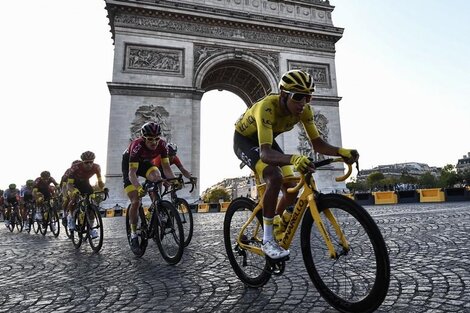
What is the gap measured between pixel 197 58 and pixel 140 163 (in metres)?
19.1

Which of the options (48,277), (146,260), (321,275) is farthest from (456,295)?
(48,277)

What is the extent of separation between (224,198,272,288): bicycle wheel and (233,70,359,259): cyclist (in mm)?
274

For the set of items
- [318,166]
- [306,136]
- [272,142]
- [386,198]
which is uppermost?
[306,136]

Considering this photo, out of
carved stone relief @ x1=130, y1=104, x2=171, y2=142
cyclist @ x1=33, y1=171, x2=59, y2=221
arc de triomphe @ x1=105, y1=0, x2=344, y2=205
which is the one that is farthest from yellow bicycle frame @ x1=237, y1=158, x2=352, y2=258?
carved stone relief @ x1=130, y1=104, x2=171, y2=142

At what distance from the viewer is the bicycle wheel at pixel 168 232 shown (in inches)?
157

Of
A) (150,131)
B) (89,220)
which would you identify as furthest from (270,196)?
(89,220)

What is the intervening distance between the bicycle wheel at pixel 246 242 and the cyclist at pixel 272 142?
0.27 m

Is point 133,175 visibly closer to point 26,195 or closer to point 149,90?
point 26,195

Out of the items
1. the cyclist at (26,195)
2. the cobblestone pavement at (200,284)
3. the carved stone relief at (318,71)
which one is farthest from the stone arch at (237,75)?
the cobblestone pavement at (200,284)

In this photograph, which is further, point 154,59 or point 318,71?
point 318,71

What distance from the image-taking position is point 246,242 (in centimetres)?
307

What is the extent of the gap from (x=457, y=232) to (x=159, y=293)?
4.72m

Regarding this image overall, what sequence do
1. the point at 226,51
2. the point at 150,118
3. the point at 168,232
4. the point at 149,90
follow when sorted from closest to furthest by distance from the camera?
the point at 168,232
the point at 150,118
the point at 149,90
the point at 226,51

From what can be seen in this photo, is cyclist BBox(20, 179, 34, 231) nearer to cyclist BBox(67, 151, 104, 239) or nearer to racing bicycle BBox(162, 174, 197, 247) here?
cyclist BBox(67, 151, 104, 239)
